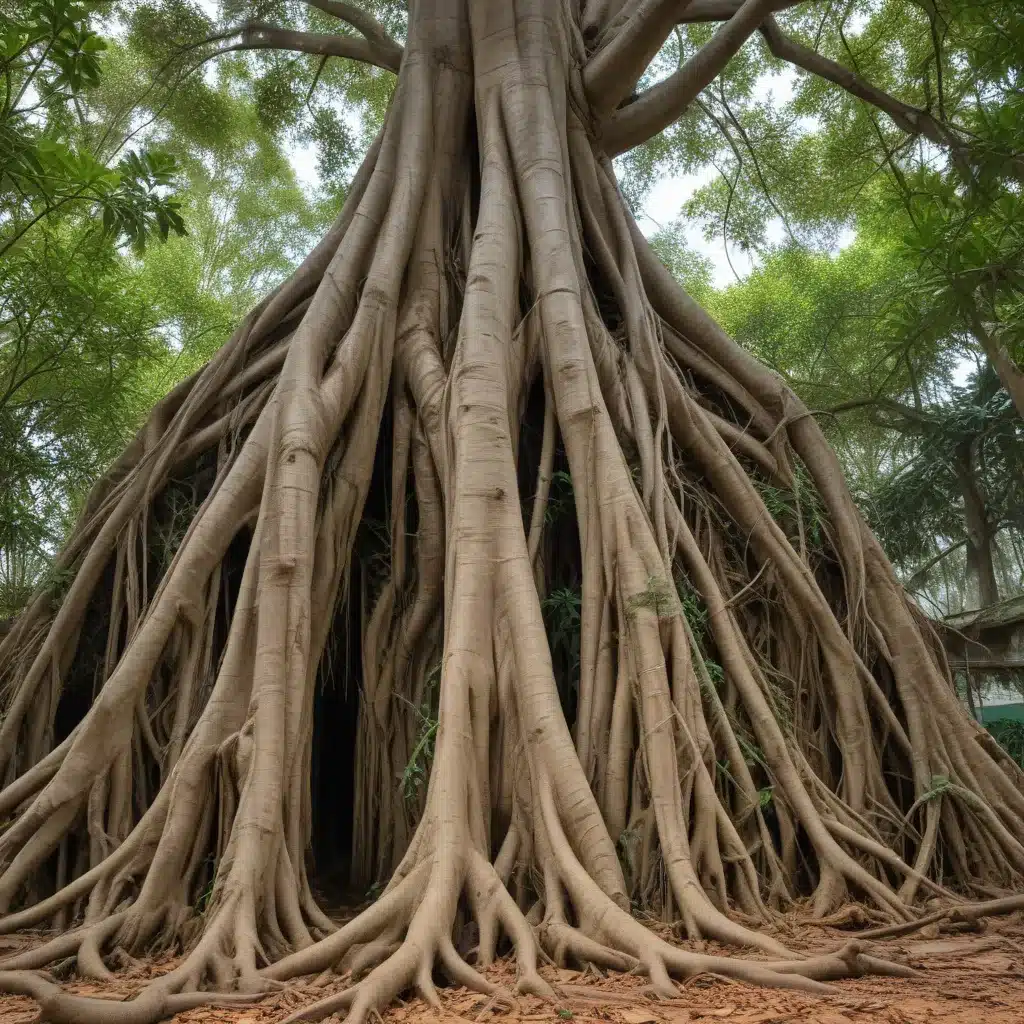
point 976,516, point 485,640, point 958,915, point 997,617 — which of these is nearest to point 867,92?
point 485,640

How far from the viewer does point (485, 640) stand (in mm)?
3279

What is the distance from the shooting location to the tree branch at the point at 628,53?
4.91 metres

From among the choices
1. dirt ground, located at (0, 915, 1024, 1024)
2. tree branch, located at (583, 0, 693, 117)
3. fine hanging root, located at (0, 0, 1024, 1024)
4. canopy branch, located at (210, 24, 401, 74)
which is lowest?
dirt ground, located at (0, 915, 1024, 1024)

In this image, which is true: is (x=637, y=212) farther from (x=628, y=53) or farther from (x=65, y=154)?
(x=65, y=154)

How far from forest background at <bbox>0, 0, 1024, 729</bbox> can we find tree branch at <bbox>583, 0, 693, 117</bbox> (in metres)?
1.07

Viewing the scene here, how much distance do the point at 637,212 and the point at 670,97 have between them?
4927 mm

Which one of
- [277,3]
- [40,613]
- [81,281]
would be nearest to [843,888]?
[40,613]

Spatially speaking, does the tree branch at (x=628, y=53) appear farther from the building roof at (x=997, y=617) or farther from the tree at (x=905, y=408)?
the building roof at (x=997, y=617)

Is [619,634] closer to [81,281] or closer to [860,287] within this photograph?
[81,281]

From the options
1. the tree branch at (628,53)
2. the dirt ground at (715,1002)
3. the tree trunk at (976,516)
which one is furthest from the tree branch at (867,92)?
the tree trunk at (976,516)

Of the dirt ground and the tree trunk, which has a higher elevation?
the tree trunk

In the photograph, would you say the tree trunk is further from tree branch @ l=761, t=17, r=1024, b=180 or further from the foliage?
the foliage

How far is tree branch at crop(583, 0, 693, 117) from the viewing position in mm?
4906

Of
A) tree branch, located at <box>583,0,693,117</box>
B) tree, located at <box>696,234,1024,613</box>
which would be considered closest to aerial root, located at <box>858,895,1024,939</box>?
tree branch, located at <box>583,0,693,117</box>
